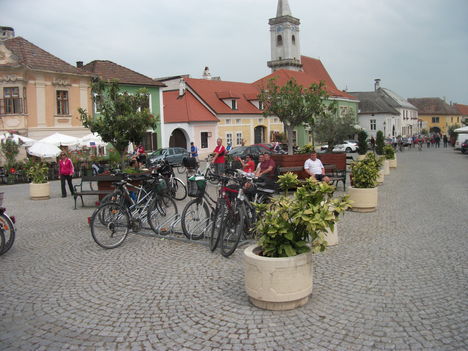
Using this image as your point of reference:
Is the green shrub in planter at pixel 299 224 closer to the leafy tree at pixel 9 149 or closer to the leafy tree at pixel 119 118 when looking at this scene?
the leafy tree at pixel 119 118

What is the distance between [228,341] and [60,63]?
32486 millimetres

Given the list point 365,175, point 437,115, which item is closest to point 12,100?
point 365,175

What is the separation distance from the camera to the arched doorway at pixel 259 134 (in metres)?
53.9

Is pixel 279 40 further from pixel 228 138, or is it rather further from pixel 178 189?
pixel 178 189

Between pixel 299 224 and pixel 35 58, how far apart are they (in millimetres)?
31007

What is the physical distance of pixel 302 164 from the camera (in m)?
17.1

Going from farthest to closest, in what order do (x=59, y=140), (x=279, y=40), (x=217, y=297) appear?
1. (x=279, y=40)
2. (x=59, y=140)
3. (x=217, y=297)

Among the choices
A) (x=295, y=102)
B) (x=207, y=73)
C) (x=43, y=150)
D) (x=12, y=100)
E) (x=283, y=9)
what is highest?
(x=283, y=9)

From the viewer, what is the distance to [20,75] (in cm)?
3011

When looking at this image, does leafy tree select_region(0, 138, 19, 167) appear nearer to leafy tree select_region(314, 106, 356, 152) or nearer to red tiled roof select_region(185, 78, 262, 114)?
leafy tree select_region(314, 106, 356, 152)

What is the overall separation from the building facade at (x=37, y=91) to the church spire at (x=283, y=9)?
61.1m

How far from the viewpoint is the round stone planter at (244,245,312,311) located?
16.8ft

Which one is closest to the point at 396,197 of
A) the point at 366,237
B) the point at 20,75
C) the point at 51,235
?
the point at 366,237

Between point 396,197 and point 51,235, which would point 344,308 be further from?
point 396,197
